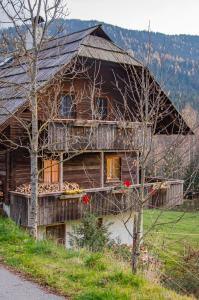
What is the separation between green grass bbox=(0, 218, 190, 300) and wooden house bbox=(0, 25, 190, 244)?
4.47 metres

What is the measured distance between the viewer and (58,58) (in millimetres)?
16562

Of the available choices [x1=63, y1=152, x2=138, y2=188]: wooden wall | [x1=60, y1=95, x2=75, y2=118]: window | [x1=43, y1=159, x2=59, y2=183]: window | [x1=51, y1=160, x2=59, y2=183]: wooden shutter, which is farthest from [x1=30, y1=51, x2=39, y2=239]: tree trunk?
[x1=63, y1=152, x2=138, y2=188]: wooden wall

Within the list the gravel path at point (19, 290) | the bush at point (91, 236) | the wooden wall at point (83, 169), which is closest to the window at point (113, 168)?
the wooden wall at point (83, 169)

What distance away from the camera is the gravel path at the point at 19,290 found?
666 centimetres

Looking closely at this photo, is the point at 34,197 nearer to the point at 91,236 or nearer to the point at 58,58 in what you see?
the point at 91,236

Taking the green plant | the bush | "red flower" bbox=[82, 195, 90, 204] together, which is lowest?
the bush

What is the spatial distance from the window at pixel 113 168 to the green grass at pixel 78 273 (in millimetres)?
10910

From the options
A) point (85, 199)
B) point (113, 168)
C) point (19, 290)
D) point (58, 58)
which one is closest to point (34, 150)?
point (19, 290)

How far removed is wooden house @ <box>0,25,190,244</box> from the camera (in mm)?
14969

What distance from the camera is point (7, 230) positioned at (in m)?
10.9

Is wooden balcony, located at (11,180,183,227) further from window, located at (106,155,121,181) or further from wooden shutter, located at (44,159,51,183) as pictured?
window, located at (106,155,121,181)

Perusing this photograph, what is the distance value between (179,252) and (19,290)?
1468cm

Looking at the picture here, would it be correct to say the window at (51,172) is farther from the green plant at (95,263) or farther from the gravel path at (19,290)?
the gravel path at (19,290)

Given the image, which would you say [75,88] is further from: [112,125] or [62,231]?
[62,231]
